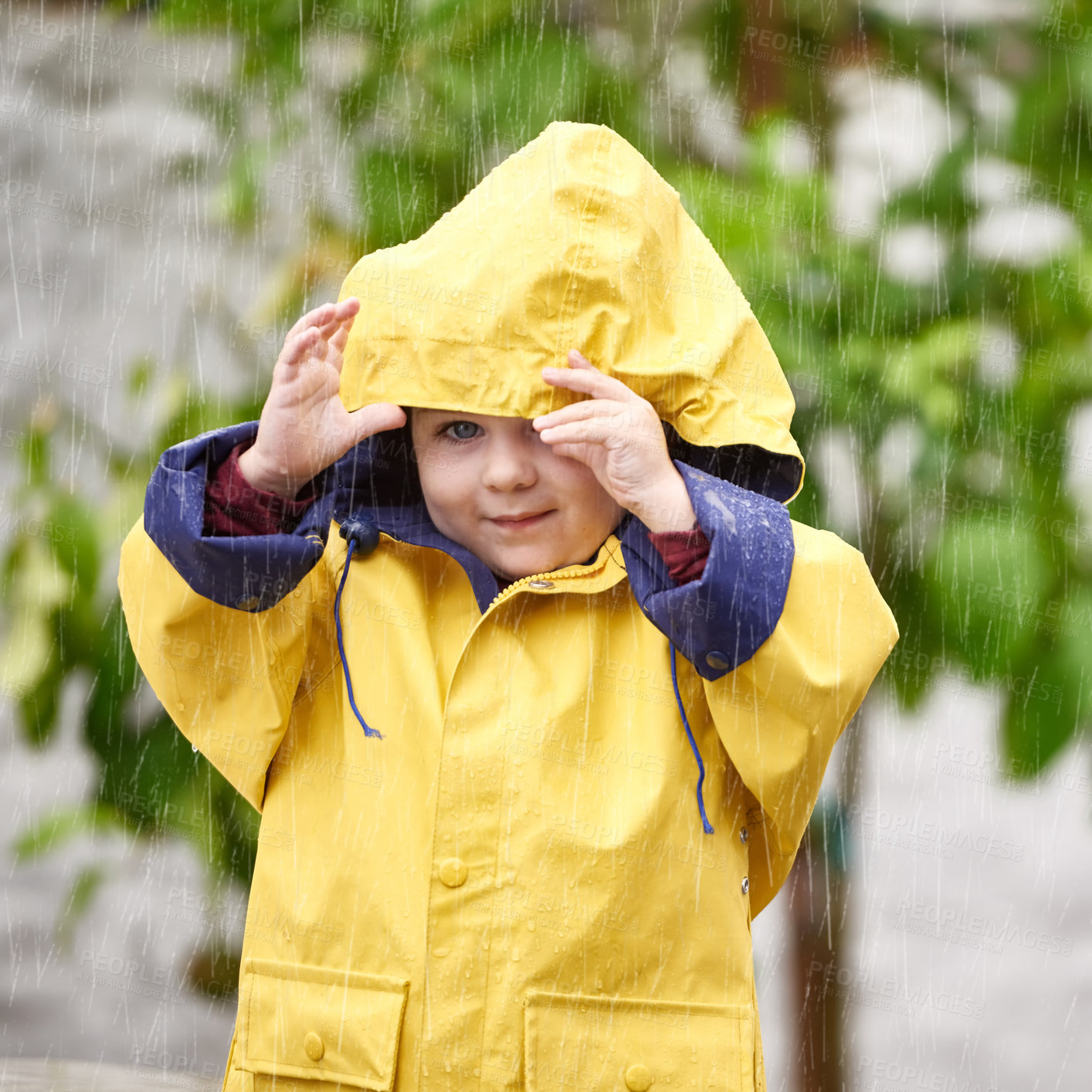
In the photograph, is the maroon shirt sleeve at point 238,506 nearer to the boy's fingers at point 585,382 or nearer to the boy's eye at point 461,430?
the boy's eye at point 461,430

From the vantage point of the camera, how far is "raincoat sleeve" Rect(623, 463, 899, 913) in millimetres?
1227

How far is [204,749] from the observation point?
55.7 inches

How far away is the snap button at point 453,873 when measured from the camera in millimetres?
1292

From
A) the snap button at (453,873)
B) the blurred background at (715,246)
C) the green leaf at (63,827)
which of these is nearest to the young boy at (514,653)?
the snap button at (453,873)

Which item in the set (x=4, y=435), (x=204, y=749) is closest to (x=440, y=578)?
(x=204, y=749)

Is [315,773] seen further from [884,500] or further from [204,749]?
[884,500]

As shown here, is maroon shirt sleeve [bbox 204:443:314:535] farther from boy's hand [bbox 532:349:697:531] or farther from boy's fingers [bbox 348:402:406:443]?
boy's hand [bbox 532:349:697:531]

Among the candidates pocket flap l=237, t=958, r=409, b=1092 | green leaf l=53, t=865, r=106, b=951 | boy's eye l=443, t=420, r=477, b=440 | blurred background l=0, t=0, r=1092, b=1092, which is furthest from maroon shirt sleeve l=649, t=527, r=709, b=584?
green leaf l=53, t=865, r=106, b=951

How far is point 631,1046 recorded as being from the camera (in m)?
1.30

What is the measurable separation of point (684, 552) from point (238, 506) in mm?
464

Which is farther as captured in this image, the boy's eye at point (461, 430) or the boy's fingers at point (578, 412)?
the boy's eye at point (461, 430)

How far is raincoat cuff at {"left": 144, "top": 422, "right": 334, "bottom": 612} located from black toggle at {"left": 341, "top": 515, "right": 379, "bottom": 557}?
0.09 metres

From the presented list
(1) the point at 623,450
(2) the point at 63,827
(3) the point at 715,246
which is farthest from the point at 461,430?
(2) the point at 63,827

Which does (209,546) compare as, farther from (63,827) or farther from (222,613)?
(63,827)
